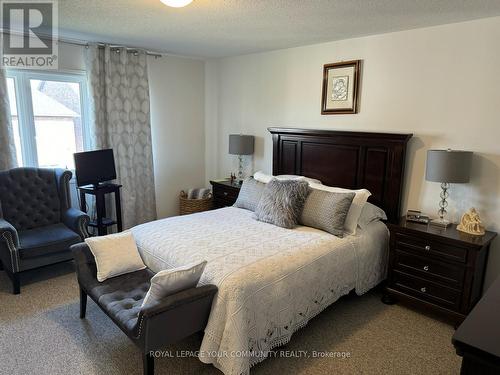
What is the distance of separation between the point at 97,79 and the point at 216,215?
225 centimetres

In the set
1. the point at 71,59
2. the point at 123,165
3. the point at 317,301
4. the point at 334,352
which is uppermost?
the point at 71,59

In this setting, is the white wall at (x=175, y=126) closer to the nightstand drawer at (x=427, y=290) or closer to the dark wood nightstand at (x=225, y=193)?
Answer: the dark wood nightstand at (x=225, y=193)

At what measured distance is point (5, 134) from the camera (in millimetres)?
3645

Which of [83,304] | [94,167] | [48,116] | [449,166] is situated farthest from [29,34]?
[449,166]

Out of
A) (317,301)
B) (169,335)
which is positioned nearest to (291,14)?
(317,301)

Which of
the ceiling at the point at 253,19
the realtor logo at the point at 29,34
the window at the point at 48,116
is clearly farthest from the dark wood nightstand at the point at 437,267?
the window at the point at 48,116

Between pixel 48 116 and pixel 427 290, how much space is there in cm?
435

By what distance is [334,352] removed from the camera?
2469mm

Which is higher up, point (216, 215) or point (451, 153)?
point (451, 153)

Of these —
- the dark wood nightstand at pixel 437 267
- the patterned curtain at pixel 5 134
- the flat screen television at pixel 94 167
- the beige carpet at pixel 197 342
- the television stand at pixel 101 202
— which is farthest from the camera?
the television stand at pixel 101 202

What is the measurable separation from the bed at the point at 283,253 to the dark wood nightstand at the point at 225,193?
2.38 ft

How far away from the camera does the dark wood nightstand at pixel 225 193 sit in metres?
4.49

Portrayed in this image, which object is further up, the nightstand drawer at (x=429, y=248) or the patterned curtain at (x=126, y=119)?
the patterned curtain at (x=126, y=119)

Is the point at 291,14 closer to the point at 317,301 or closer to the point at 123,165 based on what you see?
the point at 317,301
